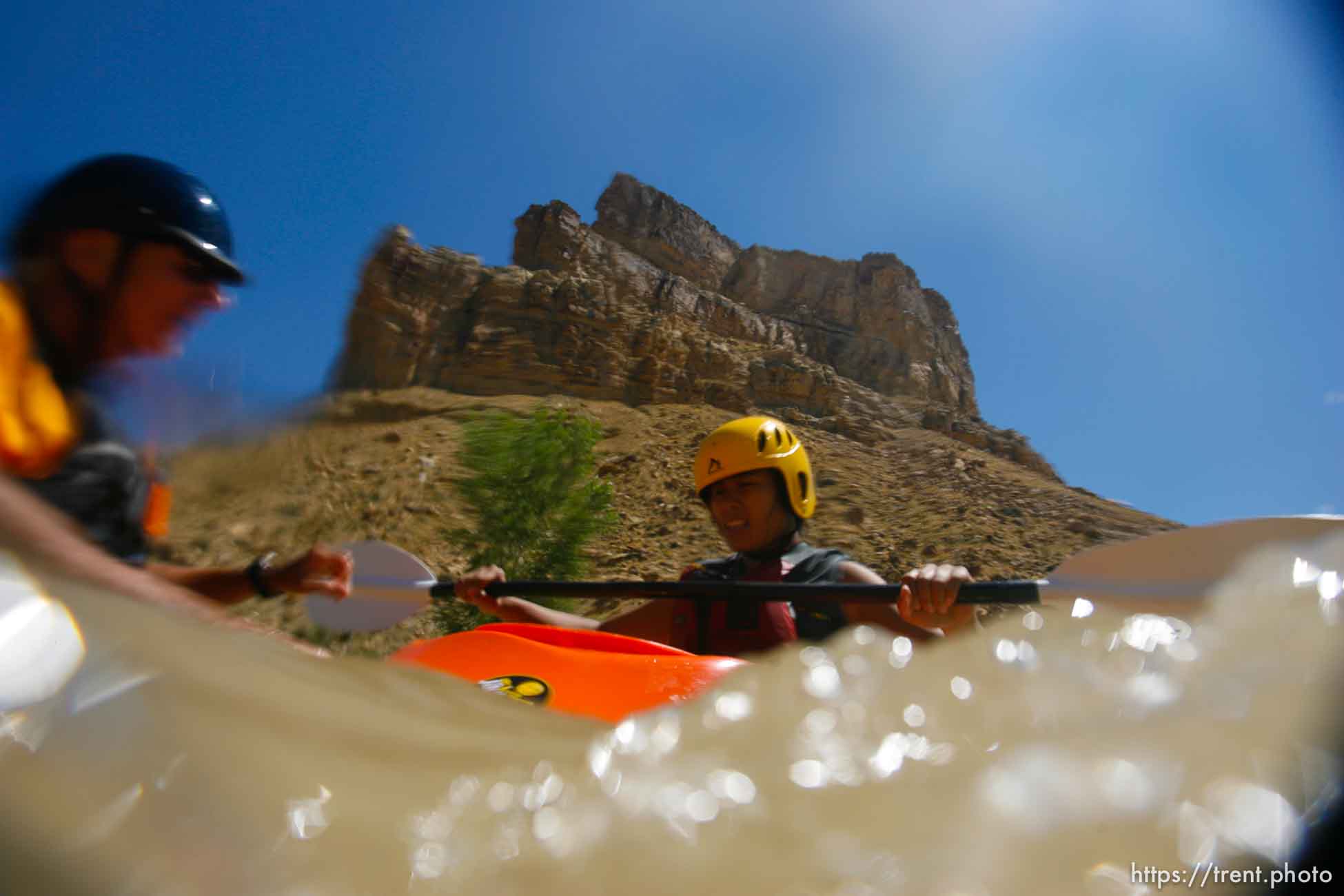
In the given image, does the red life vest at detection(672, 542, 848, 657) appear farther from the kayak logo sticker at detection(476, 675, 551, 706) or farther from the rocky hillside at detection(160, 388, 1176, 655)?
the rocky hillside at detection(160, 388, 1176, 655)

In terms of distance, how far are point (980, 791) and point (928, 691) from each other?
6.0 inches

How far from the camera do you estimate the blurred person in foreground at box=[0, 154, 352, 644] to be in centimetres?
56

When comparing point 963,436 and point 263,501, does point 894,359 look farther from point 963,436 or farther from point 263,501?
point 263,501

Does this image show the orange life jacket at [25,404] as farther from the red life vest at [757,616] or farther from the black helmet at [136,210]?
the red life vest at [757,616]

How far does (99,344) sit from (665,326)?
23.9 meters

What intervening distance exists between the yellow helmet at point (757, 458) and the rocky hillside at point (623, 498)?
157 centimetres

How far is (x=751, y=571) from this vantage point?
2059 mm

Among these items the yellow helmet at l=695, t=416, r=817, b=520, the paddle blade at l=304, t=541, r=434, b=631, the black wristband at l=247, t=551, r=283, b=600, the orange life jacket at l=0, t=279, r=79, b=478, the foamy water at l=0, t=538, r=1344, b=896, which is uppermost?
the yellow helmet at l=695, t=416, r=817, b=520

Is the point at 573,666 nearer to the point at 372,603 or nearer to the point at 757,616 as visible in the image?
the point at 757,616

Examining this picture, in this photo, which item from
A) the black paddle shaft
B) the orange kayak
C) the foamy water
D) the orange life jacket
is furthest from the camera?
the black paddle shaft

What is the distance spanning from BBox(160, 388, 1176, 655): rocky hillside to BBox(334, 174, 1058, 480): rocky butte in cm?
142

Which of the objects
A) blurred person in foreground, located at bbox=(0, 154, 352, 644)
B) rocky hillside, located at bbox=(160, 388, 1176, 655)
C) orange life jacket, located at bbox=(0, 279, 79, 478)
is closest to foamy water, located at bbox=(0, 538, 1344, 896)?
blurred person in foreground, located at bbox=(0, 154, 352, 644)

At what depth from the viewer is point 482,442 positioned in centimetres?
715

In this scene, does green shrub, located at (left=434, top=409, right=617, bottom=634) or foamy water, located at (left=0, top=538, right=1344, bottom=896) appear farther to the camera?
green shrub, located at (left=434, top=409, right=617, bottom=634)
